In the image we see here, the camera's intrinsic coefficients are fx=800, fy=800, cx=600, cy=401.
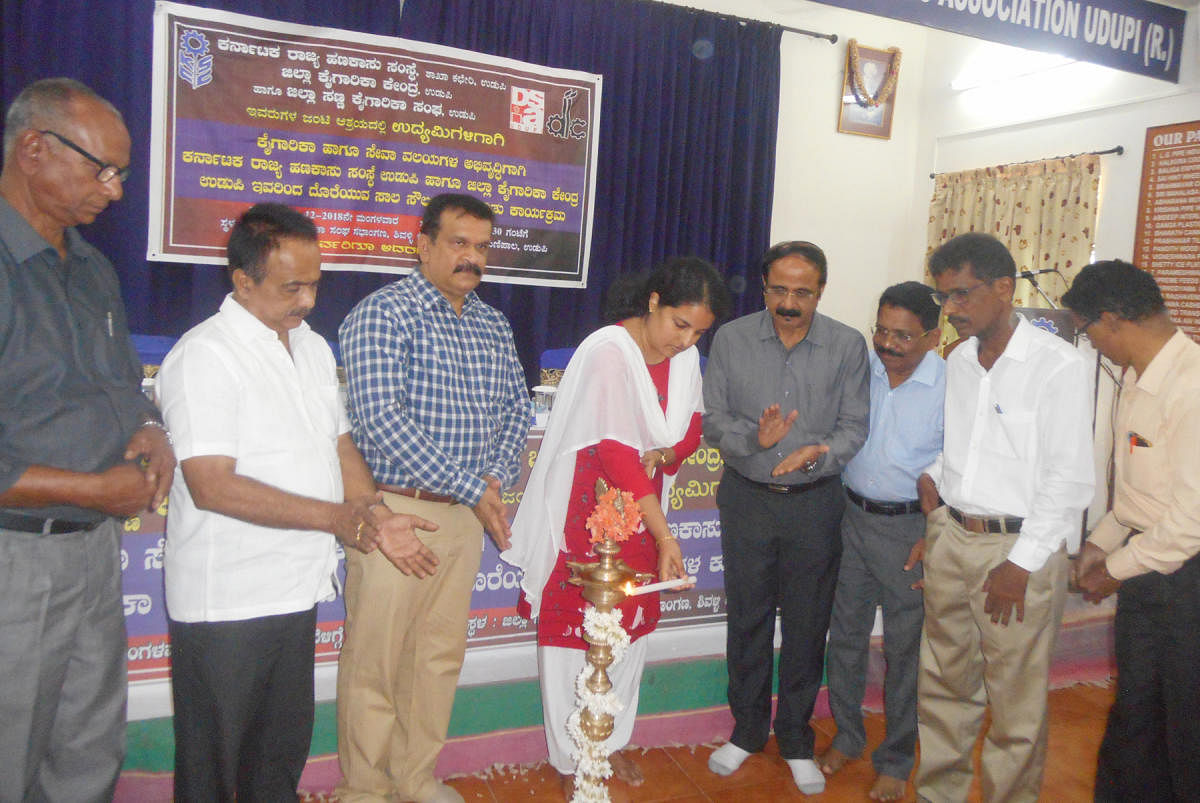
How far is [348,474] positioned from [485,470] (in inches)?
14.8

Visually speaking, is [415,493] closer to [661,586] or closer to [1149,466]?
[661,586]

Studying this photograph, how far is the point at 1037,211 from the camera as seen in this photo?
5.29 m

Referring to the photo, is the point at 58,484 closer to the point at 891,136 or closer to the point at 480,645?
the point at 480,645

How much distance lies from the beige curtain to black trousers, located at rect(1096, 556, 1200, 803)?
→ 356 centimetres

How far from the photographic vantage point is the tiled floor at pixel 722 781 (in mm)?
2482

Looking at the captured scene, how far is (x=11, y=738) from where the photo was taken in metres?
1.45

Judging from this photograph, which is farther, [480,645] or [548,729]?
[480,645]

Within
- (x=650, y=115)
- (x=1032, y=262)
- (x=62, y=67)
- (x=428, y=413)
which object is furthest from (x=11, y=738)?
(x=1032, y=262)

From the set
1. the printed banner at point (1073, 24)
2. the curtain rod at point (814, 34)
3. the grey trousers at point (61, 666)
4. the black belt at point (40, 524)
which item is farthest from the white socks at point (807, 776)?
the curtain rod at point (814, 34)

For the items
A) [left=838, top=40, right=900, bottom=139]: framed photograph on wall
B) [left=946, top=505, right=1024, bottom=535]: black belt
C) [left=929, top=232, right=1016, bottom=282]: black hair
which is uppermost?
[left=838, top=40, right=900, bottom=139]: framed photograph on wall

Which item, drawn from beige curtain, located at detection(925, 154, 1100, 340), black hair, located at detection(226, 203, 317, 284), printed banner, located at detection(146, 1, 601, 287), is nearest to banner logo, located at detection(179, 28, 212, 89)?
printed banner, located at detection(146, 1, 601, 287)

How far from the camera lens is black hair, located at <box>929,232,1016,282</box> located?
2070 mm

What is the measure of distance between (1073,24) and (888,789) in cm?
303

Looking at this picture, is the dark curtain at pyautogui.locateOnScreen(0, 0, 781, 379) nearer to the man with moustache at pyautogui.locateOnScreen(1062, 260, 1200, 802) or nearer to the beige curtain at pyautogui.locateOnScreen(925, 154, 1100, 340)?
the beige curtain at pyautogui.locateOnScreen(925, 154, 1100, 340)
